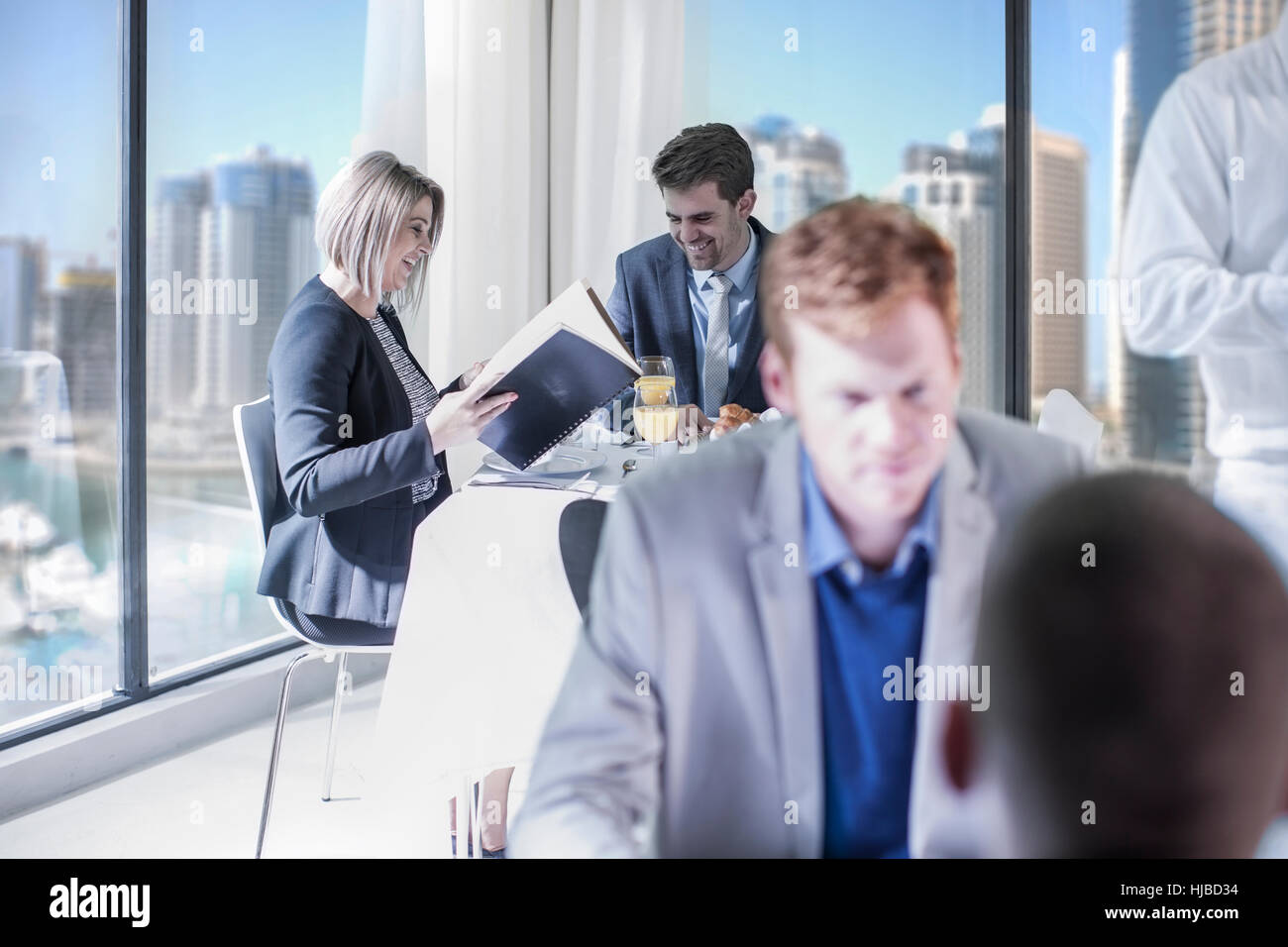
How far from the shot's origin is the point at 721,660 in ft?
3.71

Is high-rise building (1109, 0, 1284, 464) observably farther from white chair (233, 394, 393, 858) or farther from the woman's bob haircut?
white chair (233, 394, 393, 858)

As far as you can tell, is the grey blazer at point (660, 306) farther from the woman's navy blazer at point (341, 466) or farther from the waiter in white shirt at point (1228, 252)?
the waiter in white shirt at point (1228, 252)

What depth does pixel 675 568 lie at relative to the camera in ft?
3.71

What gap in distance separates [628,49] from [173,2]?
3.63ft

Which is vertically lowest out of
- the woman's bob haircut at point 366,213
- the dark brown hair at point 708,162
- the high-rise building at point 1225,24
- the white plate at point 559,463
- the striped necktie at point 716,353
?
the white plate at point 559,463

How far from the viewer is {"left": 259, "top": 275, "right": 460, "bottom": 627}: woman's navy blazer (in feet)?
5.61

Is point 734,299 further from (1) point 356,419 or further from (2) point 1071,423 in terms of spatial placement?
(2) point 1071,423

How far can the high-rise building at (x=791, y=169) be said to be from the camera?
1427mm

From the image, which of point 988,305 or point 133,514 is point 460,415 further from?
point 133,514

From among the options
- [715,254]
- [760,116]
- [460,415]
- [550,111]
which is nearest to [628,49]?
[550,111]

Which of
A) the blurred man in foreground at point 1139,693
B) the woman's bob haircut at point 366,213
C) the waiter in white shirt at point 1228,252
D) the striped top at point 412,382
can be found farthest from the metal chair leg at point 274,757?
the waiter in white shirt at point 1228,252

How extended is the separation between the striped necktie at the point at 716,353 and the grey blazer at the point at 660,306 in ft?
0.09

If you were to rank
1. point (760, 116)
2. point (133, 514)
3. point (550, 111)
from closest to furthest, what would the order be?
point (133, 514) < point (760, 116) < point (550, 111)

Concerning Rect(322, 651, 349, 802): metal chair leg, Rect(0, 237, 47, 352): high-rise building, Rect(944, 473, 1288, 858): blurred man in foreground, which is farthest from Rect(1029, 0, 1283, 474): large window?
Rect(0, 237, 47, 352): high-rise building
